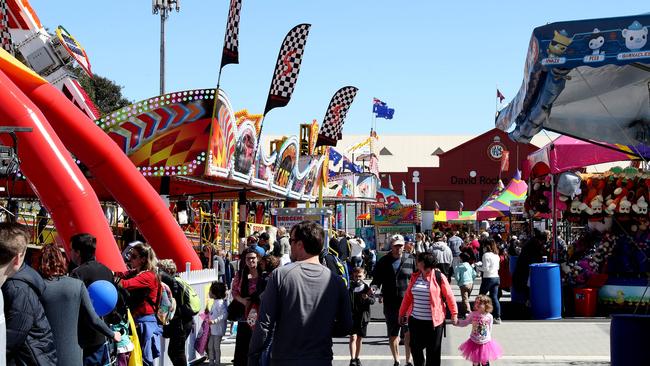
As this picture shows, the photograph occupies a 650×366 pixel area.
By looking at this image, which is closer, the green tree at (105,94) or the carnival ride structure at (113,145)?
the carnival ride structure at (113,145)

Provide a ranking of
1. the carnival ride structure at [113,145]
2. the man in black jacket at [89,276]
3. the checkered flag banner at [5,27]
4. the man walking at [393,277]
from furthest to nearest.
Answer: the checkered flag banner at [5,27], the carnival ride structure at [113,145], the man walking at [393,277], the man in black jacket at [89,276]

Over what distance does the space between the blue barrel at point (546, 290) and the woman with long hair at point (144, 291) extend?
9.46 meters

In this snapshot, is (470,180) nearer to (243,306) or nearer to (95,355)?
(243,306)

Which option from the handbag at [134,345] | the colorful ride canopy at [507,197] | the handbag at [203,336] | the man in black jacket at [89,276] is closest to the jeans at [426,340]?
the handbag at [203,336]

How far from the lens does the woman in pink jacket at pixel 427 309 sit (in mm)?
9992

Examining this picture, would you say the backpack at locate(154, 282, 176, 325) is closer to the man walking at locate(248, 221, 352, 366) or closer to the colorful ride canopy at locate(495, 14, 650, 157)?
the man walking at locate(248, 221, 352, 366)

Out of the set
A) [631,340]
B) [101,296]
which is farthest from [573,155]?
[101,296]

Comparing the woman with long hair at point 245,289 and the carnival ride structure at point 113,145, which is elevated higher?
the carnival ride structure at point 113,145

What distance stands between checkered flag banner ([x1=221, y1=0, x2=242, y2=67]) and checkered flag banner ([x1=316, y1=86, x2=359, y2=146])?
16.0 m

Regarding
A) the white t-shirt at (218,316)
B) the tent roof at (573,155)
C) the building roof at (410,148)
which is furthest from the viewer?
the building roof at (410,148)

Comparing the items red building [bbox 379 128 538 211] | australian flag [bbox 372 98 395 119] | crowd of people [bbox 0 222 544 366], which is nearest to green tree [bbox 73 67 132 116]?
australian flag [bbox 372 98 395 119]

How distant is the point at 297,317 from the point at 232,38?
46.8 feet

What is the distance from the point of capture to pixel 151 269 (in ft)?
27.8

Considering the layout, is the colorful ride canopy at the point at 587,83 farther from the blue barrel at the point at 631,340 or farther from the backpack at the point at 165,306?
the backpack at the point at 165,306
